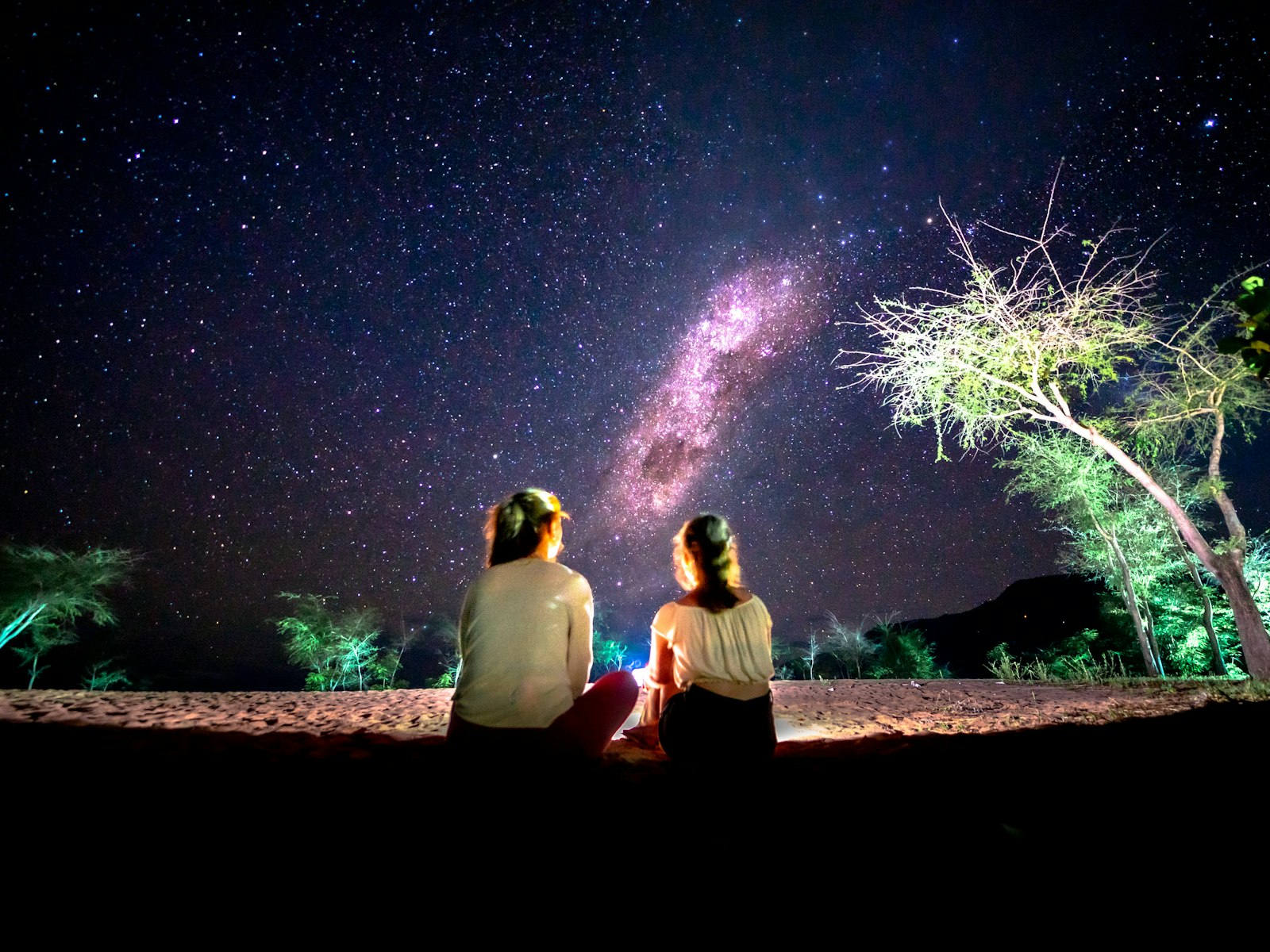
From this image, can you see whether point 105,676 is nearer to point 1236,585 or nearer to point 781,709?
point 781,709

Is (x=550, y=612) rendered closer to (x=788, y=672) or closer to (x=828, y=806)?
(x=828, y=806)

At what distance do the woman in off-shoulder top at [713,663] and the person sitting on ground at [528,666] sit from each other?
0.59m

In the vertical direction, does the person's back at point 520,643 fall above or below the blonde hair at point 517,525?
below

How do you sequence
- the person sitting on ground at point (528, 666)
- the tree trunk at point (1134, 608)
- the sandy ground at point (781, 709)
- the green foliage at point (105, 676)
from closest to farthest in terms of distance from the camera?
the person sitting on ground at point (528, 666) < the sandy ground at point (781, 709) < the tree trunk at point (1134, 608) < the green foliage at point (105, 676)

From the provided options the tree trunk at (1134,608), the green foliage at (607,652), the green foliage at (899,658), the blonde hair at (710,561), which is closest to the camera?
the blonde hair at (710,561)

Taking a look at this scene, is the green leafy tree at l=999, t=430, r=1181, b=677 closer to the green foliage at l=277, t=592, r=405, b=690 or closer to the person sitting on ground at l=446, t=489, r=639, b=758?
the person sitting on ground at l=446, t=489, r=639, b=758

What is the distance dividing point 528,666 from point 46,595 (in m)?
30.7

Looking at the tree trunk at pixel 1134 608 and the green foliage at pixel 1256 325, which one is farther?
the tree trunk at pixel 1134 608

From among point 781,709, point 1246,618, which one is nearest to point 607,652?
point 781,709

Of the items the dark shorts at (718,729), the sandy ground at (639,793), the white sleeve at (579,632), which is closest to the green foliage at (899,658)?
the sandy ground at (639,793)

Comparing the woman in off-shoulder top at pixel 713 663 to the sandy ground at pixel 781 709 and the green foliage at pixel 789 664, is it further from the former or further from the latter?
the green foliage at pixel 789 664

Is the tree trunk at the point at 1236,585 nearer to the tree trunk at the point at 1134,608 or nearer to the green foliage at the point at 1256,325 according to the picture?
the green foliage at the point at 1256,325

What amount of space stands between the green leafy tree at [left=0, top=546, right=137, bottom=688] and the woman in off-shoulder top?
97.6 feet

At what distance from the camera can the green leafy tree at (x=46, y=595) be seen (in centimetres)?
2052
